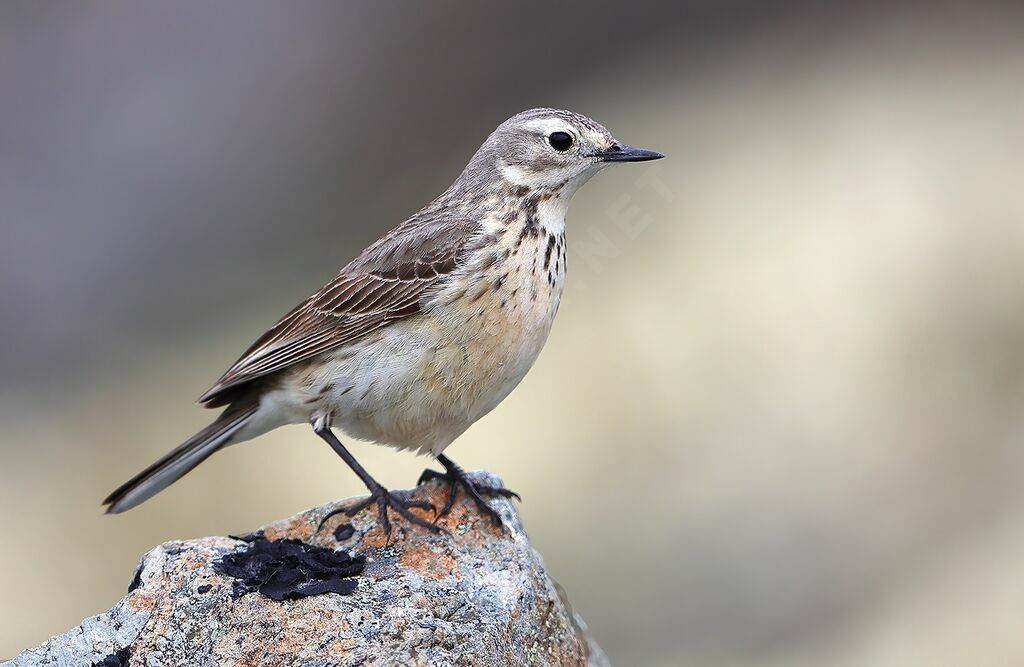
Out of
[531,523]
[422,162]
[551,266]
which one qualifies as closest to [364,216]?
[422,162]

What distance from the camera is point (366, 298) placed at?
6789 millimetres

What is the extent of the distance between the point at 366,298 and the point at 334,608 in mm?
1960

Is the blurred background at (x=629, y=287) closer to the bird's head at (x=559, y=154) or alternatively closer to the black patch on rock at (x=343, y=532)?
the black patch on rock at (x=343, y=532)

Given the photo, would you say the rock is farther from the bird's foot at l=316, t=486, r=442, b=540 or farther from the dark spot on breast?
the dark spot on breast

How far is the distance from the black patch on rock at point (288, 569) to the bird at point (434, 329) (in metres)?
0.51

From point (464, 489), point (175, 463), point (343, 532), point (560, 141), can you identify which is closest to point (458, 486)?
point (464, 489)

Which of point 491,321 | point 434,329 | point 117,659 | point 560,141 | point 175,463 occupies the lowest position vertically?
point 117,659

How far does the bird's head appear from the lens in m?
6.89

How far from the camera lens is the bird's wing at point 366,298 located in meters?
6.64

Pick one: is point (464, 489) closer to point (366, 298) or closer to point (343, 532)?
point (343, 532)

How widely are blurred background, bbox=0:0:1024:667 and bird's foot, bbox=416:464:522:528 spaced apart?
410 centimetres

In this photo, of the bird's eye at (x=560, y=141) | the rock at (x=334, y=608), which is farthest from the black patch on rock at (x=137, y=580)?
the bird's eye at (x=560, y=141)

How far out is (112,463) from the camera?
13211 millimetres

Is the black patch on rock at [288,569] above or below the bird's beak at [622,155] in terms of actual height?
below
